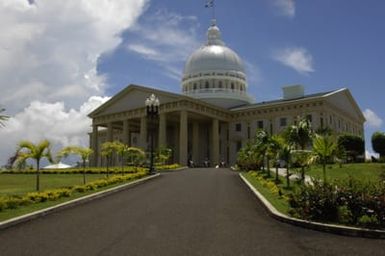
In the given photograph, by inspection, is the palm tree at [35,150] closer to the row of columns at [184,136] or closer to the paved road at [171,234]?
the paved road at [171,234]

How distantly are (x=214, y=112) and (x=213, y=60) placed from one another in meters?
→ 14.2

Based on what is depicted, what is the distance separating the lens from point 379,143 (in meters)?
47.2

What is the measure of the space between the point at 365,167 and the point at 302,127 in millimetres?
11646

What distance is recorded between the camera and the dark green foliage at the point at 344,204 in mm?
11945

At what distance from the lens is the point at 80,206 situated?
1686 cm

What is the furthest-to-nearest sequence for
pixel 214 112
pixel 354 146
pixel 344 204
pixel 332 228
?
pixel 214 112 → pixel 354 146 → pixel 344 204 → pixel 332 228

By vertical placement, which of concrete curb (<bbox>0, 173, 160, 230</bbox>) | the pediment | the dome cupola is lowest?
concrete curb (<bbox>0, 173, 160, 230</bbox>)

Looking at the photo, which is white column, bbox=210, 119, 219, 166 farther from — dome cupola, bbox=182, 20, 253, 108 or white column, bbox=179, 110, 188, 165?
dome cupola, bbox=182, 20, 253, 108

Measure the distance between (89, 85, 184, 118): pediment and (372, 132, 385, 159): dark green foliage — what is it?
2729 cm

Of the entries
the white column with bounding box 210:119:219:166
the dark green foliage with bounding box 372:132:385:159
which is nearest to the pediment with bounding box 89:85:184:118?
the white column with bounding box 210:119:219:166

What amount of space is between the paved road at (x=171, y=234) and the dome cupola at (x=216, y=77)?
2389 inches

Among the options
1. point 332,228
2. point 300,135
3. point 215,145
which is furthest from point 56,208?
point 215,145

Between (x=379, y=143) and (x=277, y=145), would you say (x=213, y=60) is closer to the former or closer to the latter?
(x=379, y=143)

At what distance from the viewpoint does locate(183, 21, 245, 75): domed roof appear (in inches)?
3125
